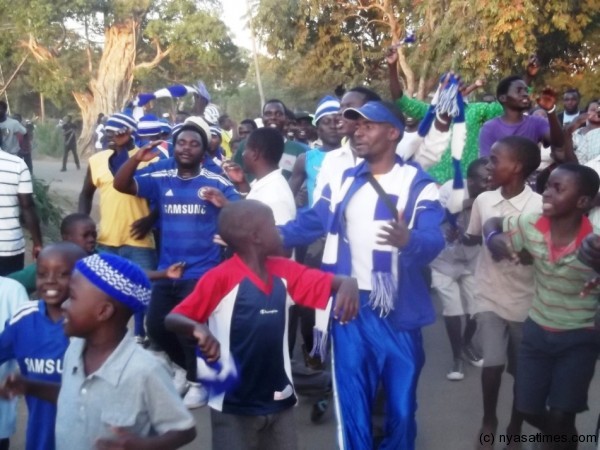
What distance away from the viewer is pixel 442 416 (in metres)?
5.99

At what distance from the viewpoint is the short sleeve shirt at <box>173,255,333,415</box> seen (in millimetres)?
3830

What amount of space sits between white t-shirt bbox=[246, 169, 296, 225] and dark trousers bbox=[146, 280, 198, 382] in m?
0.86

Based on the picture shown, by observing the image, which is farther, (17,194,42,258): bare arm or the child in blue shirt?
(17,194,42,258): bare arm

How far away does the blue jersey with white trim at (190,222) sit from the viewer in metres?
5.86

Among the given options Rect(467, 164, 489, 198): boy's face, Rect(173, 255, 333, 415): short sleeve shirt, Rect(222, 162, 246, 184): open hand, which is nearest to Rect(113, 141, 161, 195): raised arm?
Rect(222, 162, 246, 184): open hand

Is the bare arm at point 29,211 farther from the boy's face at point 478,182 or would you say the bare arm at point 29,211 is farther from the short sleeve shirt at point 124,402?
the short sleeve shirt at point 124,402

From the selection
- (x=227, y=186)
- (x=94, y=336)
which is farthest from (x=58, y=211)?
(x=94, y=336)

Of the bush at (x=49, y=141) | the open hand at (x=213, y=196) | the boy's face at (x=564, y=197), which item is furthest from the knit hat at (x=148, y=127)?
the bush at (x=49, y=141)

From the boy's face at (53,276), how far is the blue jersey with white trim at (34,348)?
0.09 metres

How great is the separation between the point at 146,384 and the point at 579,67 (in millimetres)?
22078

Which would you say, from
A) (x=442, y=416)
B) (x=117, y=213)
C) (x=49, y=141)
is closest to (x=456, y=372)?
(x=442, y=416)

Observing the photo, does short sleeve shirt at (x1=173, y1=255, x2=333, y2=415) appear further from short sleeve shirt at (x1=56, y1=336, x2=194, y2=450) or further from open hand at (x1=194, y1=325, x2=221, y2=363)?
short sleeve shirt at (x1=56, y1=336, x2=194, y2=450)

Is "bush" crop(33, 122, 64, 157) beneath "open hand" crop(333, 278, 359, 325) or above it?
above

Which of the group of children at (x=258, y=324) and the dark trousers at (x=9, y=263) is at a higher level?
the dark trousers at (x=9, y=263)
